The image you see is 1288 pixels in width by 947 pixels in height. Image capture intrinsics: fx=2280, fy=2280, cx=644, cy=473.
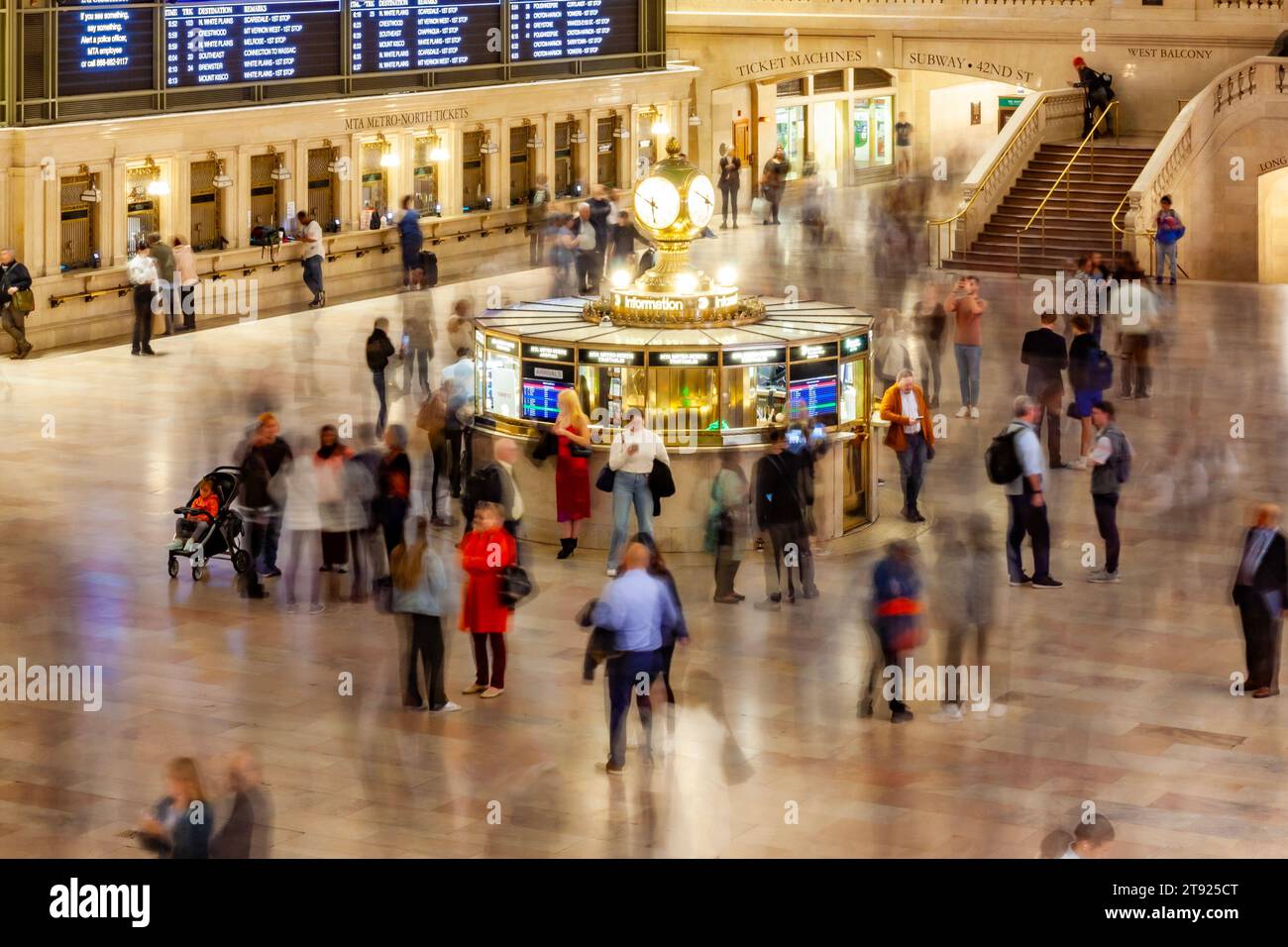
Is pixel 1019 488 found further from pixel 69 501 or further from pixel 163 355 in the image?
pixel 163 355

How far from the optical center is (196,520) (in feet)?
60.0

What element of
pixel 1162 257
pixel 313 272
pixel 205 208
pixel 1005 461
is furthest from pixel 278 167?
pixel 1005 461

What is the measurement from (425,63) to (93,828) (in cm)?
2519

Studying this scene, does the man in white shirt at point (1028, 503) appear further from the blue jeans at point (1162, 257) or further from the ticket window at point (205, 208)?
the blue jeans at point (1162, 257)

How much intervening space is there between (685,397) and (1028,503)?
10.6ft

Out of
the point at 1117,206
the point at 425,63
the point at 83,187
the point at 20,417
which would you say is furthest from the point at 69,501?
the point at 1117,206

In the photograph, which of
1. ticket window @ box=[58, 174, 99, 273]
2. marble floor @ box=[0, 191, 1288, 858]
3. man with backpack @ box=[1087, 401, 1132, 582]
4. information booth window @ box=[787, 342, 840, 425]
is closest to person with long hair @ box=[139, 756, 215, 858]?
marble floor @ box=[0, 191, 1288, 858]

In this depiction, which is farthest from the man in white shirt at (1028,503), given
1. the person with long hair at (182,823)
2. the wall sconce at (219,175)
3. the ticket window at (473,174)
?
the ticket window at (473,174)

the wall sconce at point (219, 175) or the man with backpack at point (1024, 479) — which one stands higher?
the wall sconce at point (219, 175)

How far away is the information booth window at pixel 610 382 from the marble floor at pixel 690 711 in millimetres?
1294

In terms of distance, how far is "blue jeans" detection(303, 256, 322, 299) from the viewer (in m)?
32.6

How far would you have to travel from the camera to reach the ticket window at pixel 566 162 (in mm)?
40188

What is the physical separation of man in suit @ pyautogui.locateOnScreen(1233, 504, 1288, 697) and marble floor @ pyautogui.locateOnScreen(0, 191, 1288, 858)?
0.29 metres

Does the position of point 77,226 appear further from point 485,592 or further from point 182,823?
point 182,823
